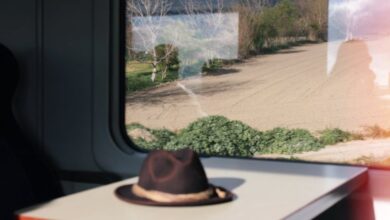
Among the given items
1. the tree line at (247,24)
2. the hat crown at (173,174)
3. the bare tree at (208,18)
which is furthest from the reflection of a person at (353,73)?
the hat crown at (173,174)

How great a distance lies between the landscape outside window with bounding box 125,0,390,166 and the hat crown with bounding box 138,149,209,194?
0.75m

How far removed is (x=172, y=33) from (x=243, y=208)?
110 centimetres

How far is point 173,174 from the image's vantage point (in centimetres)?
157

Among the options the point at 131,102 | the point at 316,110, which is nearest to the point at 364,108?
the point at 316,110

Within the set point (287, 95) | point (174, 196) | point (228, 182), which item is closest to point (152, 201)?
point (174, 196)

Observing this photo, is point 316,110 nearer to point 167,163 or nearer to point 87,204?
point 167,163

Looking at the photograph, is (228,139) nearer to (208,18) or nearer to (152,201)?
(208,18)

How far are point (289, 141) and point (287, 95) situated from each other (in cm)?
17

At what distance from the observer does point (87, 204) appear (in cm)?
162

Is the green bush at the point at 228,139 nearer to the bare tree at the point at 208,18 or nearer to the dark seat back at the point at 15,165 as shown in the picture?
the bare tree at the point at 208,18

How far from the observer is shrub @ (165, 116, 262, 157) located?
2.38 meters

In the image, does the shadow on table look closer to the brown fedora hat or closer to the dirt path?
the brown fedora hat

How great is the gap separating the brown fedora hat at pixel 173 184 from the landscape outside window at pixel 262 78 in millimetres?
716

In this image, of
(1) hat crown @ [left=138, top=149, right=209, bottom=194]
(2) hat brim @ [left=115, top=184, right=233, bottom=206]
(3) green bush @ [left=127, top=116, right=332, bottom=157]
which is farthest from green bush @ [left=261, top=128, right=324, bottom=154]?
(1) hat crown @ [left=138, top=149, right=209, bottom=194]
